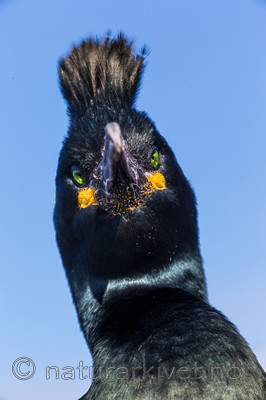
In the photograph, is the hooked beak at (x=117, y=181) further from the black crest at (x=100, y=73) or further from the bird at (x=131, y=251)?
the black crest at (x=100, y=73)

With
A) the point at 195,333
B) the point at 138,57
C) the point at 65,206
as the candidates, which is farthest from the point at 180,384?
the point at 138,57

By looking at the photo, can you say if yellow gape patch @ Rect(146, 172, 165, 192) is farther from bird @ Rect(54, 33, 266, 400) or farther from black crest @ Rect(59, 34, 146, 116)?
black crest @ Rect(59, 34, 146, 116)

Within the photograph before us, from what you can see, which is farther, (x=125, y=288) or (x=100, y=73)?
(x=100, y=73)

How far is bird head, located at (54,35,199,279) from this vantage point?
375 cm

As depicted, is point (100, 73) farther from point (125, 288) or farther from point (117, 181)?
point (125, 288)

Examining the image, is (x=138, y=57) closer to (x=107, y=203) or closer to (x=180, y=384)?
(x=107, y=203)

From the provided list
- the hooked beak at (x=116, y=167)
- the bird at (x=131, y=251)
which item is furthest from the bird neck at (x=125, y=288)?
the hooked beak at (x=116, y=167)

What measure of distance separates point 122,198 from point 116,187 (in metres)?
0.11

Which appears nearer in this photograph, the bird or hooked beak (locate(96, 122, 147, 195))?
the bird

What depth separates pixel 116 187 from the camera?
3.67m

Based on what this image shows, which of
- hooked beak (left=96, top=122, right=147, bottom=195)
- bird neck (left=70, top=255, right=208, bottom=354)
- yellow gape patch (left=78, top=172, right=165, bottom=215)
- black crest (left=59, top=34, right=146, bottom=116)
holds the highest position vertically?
black crest (left=59, top=34, right=146, bottom=116)

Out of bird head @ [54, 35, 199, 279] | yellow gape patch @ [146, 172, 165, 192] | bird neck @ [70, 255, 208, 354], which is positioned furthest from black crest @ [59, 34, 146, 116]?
bird neck @ [70, 255, 208, 354]

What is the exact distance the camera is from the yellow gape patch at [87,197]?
3885 millimetres

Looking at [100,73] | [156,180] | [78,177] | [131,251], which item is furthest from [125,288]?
[100,73]
